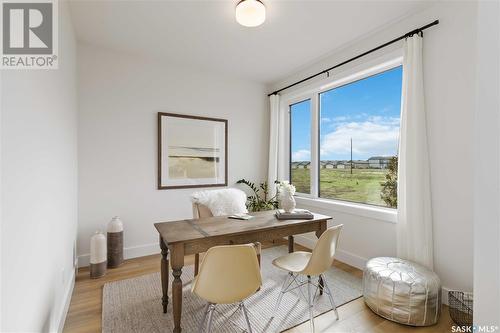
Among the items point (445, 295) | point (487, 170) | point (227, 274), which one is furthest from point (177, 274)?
point (445, 295)

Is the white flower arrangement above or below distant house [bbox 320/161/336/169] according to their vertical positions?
below

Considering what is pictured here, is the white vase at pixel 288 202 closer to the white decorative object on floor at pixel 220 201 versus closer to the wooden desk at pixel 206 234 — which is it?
the wooden desk at pixel 206 234

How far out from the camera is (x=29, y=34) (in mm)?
1332

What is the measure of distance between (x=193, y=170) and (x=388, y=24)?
2.99m

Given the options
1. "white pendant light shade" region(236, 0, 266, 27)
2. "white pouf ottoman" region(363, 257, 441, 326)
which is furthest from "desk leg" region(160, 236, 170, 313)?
"white pendant light shade" region(236, 0, 266, 27)

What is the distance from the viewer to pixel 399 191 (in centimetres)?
237

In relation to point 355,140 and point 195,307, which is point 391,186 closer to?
point 355,140

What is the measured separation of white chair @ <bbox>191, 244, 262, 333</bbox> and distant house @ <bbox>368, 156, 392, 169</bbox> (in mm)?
2111

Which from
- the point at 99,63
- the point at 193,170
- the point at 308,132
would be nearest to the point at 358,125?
the point at 308,132

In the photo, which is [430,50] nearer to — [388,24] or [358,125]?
[388,24]

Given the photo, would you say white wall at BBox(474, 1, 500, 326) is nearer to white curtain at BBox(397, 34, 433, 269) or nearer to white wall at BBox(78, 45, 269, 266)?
white curtain at BBox(397, 34, 433, 269)

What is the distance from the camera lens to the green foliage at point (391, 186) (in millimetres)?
2635

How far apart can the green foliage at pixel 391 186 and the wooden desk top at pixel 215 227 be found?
980mm

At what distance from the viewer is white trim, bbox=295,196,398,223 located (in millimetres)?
2559
